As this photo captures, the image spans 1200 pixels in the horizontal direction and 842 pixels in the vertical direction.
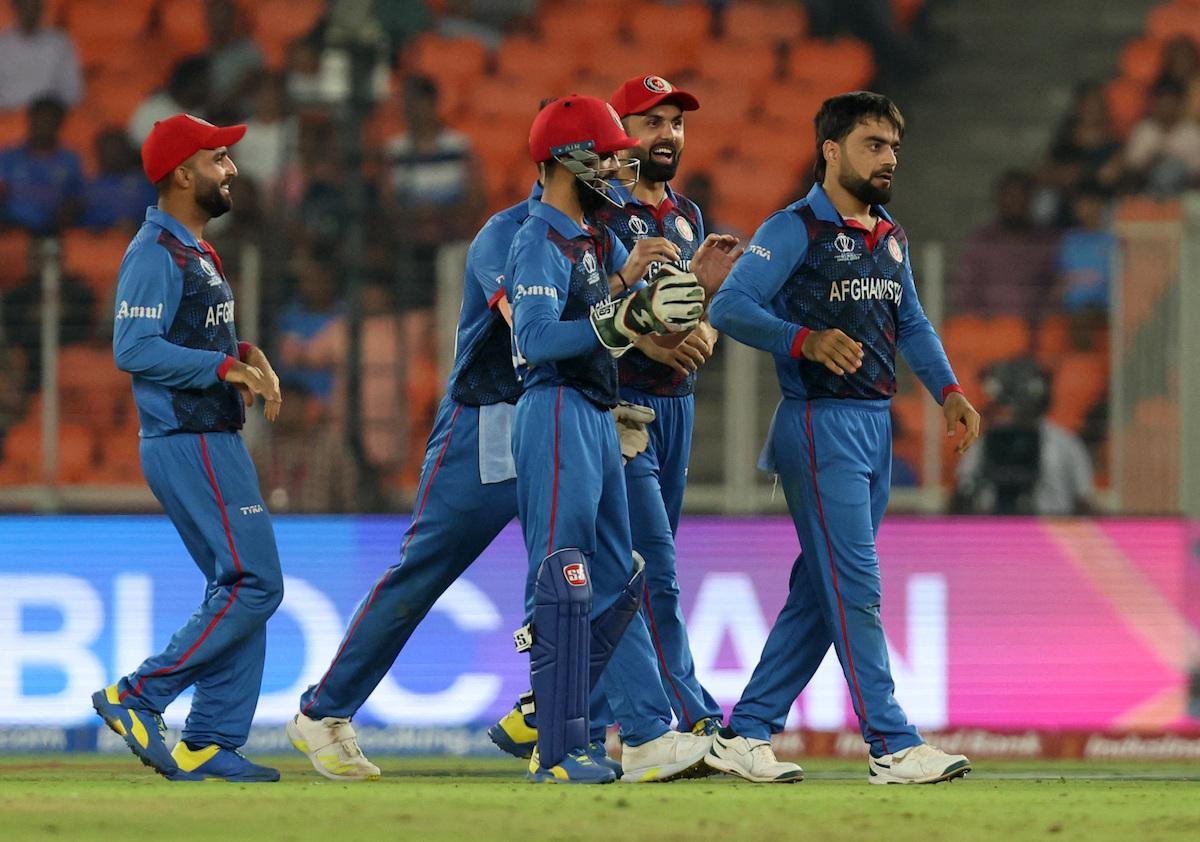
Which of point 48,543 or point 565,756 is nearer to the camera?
point 565,756

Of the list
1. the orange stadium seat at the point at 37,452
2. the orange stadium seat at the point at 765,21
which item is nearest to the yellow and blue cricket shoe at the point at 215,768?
the orange stadium seat at the point at 37,452

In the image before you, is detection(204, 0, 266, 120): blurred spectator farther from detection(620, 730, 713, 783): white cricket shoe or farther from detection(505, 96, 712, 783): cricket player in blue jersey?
detection(620, 730, 713, 783): white cricket shoe

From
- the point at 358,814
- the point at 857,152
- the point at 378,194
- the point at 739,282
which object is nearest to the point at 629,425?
the point at 739,282

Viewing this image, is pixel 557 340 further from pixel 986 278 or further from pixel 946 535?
pixel 986 278

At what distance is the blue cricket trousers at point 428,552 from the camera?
660 centimetres

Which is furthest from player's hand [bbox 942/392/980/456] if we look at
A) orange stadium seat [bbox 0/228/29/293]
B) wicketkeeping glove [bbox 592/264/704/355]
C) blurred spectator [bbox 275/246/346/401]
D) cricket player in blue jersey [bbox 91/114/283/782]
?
orange stadium seat [bbox 0/228/29/293]

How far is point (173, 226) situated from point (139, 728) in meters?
1.56

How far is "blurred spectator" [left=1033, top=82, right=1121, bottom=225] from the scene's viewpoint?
41.9ft

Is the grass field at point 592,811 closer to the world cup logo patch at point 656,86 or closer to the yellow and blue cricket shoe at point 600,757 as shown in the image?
the yellow and blue cricket shoe at point 600,757

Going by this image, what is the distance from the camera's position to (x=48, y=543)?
9.25 metres

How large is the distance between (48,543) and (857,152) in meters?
4.49

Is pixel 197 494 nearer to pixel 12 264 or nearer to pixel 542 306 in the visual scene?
pixel 542 306

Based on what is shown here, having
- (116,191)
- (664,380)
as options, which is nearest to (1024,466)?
(664,380)

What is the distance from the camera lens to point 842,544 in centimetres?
637
